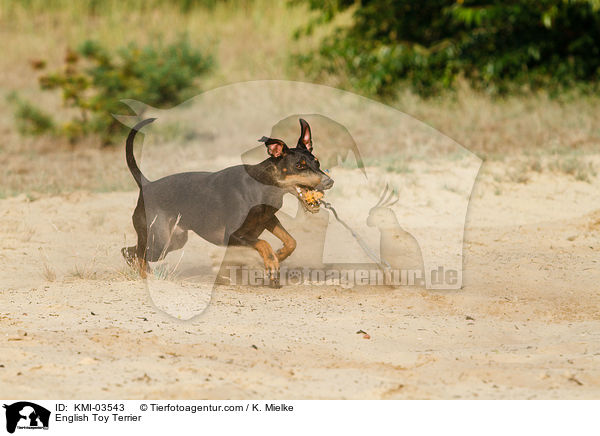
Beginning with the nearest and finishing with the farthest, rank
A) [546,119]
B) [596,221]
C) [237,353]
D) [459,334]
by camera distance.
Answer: [237,353]
[459,334]
[596,221]
[546,119]

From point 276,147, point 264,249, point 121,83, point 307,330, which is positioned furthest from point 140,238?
point 121,83

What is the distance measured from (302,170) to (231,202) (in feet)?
2.05

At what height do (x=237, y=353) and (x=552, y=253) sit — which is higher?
(x=552, y=253)

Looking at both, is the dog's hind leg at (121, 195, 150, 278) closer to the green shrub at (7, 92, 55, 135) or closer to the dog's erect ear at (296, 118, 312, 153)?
the dog's erect ear at (296, 118, 312, 153)

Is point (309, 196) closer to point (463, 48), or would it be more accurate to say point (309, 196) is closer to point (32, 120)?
point (463, 48)

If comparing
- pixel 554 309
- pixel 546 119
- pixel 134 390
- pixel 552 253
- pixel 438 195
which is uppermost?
pixel 546 119

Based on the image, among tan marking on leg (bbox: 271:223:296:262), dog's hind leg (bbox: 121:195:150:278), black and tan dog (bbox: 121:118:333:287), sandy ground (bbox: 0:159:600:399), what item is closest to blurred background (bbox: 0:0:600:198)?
sandy ground (bbox: 0:159:600:399)

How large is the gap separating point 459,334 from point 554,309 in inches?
37.1

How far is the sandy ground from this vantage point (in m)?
3.84

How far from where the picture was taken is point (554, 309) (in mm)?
5344

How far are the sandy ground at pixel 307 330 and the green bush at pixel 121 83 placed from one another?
5614 millimetres

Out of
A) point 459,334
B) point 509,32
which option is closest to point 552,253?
point 459,334

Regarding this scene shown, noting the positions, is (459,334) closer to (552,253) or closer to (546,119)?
(552,253)

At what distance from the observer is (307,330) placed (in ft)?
15.8
